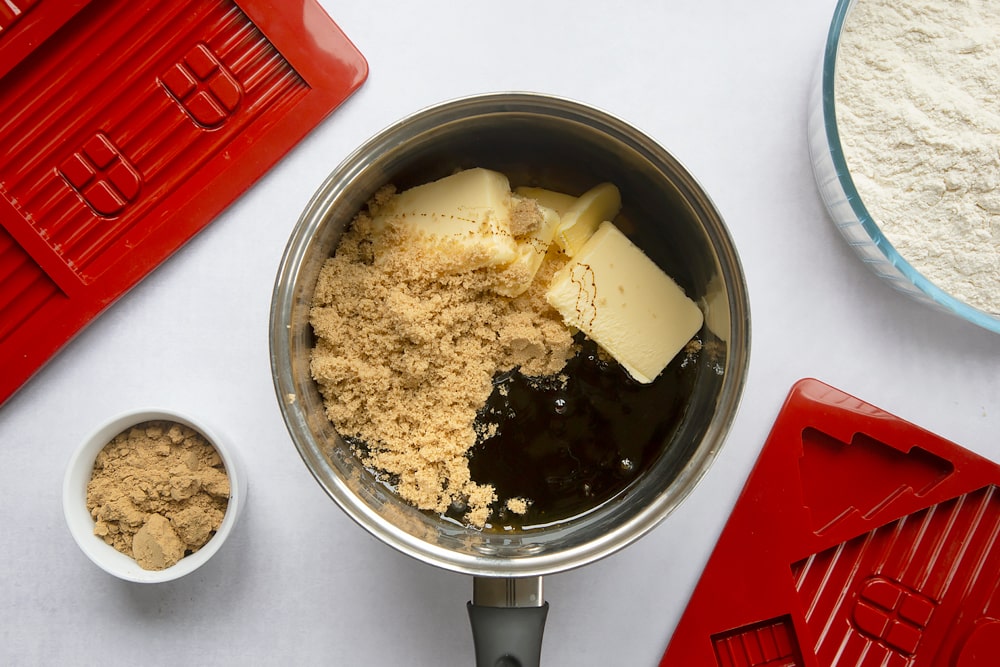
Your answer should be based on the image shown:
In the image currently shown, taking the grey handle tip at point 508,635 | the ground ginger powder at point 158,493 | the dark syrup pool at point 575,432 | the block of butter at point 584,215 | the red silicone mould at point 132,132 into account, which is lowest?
the grey handle tip at point 508,635

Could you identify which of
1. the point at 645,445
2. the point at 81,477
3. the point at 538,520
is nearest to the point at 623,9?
the point at 645,445

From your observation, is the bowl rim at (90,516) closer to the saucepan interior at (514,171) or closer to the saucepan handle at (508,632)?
the saucepan interior at (514,171)

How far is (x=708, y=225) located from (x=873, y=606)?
2.03 feet

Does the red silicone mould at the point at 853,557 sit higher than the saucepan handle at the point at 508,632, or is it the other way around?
the saucepan handle at the point at 508,632

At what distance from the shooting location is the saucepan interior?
0.71 m

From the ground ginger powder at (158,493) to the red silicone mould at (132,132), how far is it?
7.7 inches

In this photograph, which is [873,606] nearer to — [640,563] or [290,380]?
[640,563]

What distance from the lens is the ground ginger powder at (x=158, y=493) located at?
83cm

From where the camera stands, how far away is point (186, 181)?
92 cm

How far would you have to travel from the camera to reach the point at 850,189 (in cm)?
82

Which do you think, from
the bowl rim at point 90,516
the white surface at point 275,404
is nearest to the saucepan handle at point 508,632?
the white surface at point 275,404

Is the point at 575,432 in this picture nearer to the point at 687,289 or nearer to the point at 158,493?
the point at 687,289

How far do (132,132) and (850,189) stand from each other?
938 millimetres

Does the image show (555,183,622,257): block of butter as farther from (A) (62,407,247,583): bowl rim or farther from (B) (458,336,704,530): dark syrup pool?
(A) (62,407,247,583): bowl rim
